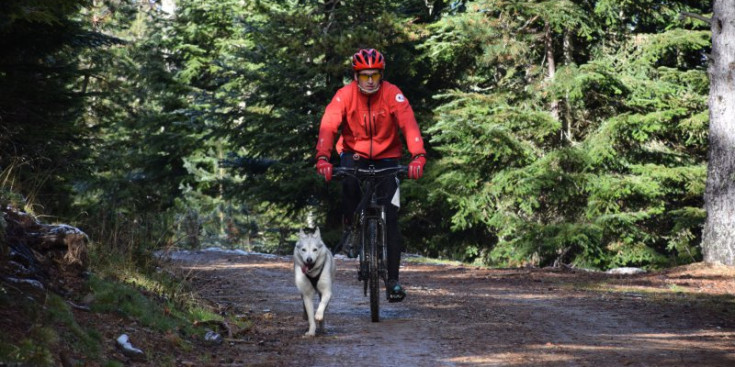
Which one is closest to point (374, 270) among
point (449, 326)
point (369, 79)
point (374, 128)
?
point (449, 326)

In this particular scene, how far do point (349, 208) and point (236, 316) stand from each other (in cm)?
153

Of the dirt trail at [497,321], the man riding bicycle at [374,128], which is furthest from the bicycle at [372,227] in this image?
the dirt trail at [497,321]

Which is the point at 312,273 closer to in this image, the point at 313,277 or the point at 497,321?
the point at 313,277

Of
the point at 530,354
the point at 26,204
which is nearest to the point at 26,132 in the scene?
the point at 26,204

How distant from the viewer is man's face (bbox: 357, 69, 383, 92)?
7.52m

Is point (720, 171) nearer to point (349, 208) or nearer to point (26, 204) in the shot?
point (349, 208)

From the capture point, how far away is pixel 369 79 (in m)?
7.53

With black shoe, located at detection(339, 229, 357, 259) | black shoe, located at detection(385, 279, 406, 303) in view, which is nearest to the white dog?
black shoe, located at detection(339, 229, 357, 259)

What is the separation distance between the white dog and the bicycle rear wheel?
435 mm

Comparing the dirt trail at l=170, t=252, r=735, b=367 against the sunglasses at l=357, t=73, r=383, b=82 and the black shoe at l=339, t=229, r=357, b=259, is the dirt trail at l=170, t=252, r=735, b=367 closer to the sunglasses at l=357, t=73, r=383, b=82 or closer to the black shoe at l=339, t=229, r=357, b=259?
the black shoe at l=339, t=229, r=357, b=259

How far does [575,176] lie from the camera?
53.0 ft

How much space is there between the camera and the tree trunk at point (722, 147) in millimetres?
13062

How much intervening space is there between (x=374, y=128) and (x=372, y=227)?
3.14 ft

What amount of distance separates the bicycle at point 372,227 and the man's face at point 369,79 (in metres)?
0.79
